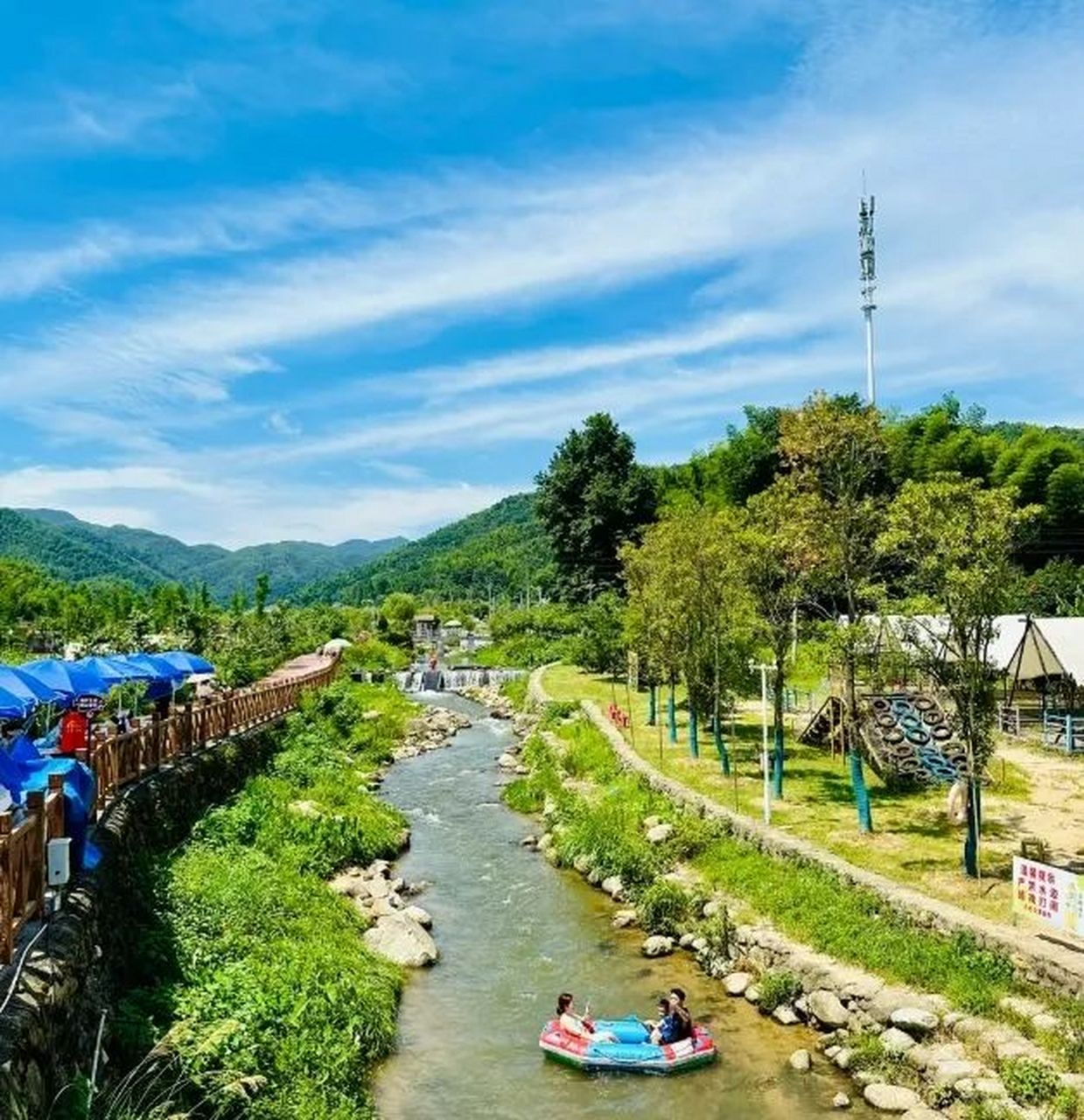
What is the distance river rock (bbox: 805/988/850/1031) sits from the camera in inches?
570

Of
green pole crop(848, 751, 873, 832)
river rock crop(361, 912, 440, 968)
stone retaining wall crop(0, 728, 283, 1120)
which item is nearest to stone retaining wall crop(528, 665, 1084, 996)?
green pole crop(848, 751, 873, 832)

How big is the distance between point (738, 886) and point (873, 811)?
5.62 meters

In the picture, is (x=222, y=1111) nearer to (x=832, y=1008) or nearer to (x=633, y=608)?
(x=832, y=1008)

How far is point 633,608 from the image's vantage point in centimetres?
3672

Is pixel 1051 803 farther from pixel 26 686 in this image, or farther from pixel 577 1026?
pixel 26 686

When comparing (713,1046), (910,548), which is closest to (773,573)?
(910,548)

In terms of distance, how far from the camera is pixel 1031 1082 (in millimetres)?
11648

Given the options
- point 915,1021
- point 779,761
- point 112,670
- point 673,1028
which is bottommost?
point 673,1028

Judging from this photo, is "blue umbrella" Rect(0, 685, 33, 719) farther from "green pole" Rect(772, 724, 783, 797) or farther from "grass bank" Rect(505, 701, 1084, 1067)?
"green pole" Rect(772, 724, 783, 797)

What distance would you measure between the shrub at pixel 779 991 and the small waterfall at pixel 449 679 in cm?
5213

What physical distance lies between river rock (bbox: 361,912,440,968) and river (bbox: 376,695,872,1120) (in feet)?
1.02

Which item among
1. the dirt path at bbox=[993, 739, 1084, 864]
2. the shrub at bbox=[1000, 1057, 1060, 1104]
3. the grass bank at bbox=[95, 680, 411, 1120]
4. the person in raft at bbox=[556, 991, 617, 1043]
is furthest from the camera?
the dirt path at bbox=[993, 739, 1084, 864]

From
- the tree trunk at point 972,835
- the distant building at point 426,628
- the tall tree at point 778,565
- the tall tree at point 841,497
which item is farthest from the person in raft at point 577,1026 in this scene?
the distant building at point 426,628

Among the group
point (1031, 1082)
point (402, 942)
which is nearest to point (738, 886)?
point (402, 942)
